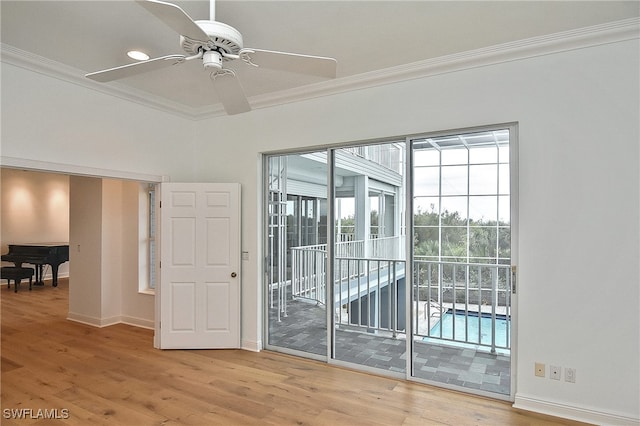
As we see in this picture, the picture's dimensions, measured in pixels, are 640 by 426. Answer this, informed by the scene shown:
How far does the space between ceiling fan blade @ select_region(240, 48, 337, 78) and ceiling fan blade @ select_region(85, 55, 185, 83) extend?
38cm

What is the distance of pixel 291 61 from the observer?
6.34 ft

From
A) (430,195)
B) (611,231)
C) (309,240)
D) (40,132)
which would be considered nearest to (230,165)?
(309,240)

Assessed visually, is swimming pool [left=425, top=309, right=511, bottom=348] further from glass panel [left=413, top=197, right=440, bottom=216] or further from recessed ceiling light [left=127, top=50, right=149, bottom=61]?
recessed ceiling light [left=127, top=50, right=149, bottom=61]

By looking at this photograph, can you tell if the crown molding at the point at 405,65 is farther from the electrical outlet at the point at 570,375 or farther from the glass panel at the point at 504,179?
the electrical outlet at the point at 570,375

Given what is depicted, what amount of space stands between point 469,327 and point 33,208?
9529mm

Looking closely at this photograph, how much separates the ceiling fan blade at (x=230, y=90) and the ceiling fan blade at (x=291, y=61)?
191 mm

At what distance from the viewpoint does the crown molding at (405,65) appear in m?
2.55

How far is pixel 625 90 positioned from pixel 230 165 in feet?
12.1

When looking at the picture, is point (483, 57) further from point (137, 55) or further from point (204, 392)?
point (204, 392)

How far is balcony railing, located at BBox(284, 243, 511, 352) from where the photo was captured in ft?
11.3

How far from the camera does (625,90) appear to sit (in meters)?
2.52

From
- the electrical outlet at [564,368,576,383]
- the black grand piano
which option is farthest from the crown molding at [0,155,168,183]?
the black grand piano

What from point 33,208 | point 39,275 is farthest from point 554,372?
point 33,208

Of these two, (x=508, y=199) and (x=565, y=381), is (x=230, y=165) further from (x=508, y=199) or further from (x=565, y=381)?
(x=565, y=381)
